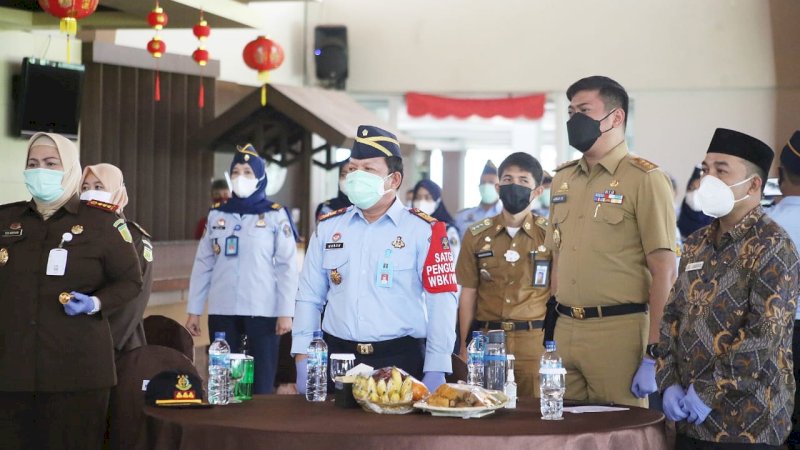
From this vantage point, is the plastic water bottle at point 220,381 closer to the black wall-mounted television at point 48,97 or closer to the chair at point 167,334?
the chair at point 167,334

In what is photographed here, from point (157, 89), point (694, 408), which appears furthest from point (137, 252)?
point (157, 89)

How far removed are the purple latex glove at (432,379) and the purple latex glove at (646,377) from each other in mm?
717

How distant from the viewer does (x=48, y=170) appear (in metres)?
4.70

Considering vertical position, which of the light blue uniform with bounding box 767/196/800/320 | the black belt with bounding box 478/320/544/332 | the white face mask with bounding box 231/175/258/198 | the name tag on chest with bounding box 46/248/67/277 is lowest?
the black belt with bounding box 478/320/544/332

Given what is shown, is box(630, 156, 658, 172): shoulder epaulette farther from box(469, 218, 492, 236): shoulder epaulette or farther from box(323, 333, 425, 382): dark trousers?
box(469, 218, 492, 236): shoulder epaulette

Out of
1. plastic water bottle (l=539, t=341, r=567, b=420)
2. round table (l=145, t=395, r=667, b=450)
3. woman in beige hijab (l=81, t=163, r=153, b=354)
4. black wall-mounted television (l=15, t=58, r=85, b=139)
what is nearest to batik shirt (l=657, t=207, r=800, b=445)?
round table (l=145, t=395, r=667, b=450)

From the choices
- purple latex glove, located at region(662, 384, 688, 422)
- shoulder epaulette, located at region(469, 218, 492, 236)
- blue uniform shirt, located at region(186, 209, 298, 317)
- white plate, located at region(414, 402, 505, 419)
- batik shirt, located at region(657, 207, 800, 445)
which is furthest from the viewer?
blue uniform shirt, located at region(186, 209, 298, 317)

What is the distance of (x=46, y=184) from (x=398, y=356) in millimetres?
1558

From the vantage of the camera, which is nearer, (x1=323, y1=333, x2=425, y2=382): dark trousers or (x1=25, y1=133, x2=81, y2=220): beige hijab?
(x1=323, y1=333, x2=425, y2=382): dark trousers

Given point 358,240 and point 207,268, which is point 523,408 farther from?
point 207,268

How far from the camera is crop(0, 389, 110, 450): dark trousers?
4.61m

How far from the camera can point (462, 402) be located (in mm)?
3572

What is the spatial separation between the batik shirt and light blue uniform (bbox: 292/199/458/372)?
2.94 ft

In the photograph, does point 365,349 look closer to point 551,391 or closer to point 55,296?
point 551,391
